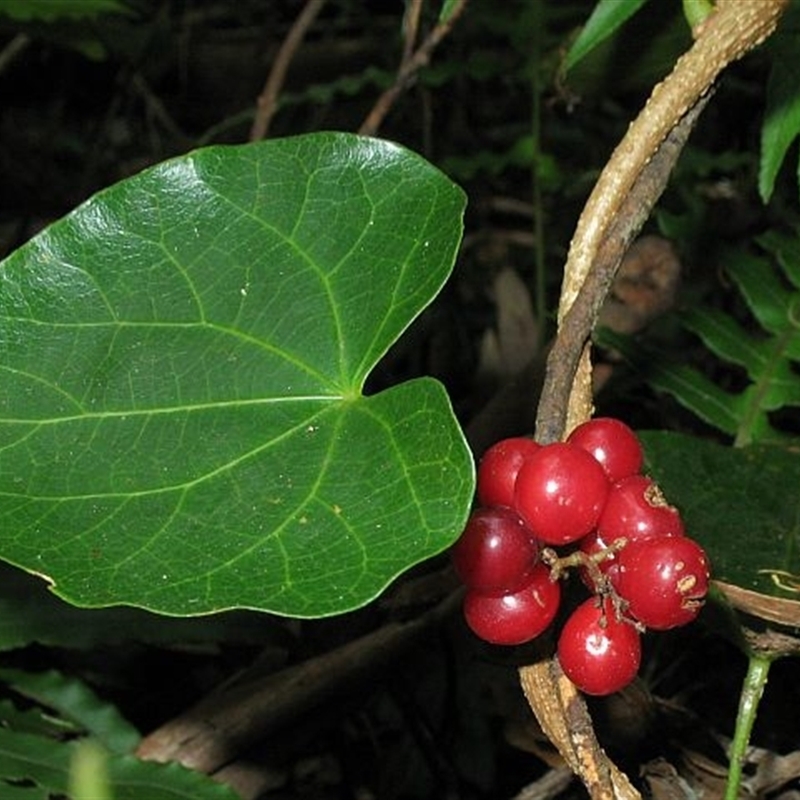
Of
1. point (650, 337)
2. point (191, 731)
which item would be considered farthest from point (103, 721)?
point (650, 337)

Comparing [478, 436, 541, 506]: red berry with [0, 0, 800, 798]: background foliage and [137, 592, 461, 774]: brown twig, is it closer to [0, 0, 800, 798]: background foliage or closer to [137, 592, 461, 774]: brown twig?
[0, 0, 800, 798]: background foliage

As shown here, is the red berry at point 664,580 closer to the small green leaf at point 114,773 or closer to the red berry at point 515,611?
the red berry at point 515,611

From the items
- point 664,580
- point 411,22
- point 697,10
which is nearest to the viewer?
point 664,580

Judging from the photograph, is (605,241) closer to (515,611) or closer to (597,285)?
(597,285)

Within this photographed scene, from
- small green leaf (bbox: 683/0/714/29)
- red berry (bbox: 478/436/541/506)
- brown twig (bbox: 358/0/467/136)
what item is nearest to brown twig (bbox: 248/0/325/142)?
brown twig (bbox: 358/0/467/136)

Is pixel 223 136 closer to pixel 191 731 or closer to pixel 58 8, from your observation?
pixel 58 8

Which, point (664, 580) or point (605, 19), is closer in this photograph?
point (664, 580)

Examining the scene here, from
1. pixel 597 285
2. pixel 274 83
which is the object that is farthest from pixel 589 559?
pixel 274 83
